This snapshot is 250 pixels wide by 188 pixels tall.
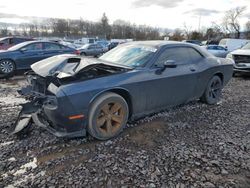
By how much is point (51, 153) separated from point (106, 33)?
6511 cm

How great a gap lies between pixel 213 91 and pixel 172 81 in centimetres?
178

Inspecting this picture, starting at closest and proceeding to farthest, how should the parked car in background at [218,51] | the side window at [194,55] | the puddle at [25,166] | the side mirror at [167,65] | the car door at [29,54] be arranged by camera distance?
the puddle at [25,166] → the side mirror at [167,65] → the side window at [194,55] → the car door at [29,54] → the parked car in background at [218,51]

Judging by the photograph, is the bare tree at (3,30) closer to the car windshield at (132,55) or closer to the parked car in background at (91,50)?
the parked car in background at (91,50)

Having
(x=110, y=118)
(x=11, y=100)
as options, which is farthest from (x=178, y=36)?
(x=110, y=118)

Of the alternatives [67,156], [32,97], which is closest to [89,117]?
[67,156]

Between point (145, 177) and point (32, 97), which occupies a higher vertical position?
point (32, 97)

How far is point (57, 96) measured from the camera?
9.73ft

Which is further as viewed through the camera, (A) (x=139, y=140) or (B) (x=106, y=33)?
(B) (x=106, y=33)

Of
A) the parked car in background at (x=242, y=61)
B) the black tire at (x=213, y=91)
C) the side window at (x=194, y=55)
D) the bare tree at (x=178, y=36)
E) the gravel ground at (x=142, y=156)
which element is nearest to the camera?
the gravel ground at (x=142, y=156)

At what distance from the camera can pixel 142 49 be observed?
13.8ft

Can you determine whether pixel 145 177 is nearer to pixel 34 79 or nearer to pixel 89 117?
pixel 89 117

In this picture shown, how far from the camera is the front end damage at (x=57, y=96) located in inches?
119

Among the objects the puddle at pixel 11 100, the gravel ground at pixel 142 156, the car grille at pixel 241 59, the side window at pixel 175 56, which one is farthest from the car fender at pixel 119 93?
the car grille at pixel 241 59

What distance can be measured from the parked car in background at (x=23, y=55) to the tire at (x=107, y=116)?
645cm
